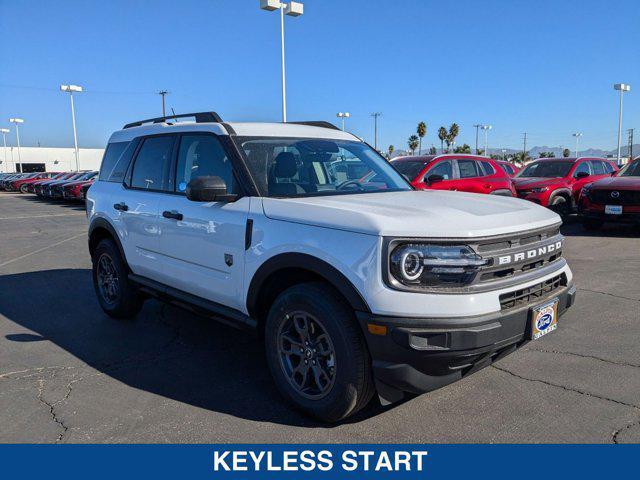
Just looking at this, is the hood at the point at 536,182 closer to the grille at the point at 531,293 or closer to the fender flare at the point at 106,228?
the grille at the point at 531,293

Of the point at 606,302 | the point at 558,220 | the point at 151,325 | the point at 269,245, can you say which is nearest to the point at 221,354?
the point at 151,325

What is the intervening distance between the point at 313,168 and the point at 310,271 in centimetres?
119

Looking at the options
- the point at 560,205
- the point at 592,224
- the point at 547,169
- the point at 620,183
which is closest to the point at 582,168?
the point at 547,169

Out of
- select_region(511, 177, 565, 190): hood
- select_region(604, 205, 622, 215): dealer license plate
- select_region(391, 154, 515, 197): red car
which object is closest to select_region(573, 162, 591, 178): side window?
select_region(511, 177, 565, 190): hood

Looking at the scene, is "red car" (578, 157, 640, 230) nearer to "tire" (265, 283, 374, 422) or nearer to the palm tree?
"tire" (265, 283, 374, 422)

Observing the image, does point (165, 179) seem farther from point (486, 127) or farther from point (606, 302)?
point (486, 127)

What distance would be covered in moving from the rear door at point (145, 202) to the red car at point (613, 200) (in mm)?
9497

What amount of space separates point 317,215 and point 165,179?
1981 mm

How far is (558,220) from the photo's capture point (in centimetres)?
A: 371

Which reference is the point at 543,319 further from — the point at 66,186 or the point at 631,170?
the point at 66,186

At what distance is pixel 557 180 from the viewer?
42.7 ft

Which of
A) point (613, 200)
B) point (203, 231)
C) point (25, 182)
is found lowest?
point (613, 200)

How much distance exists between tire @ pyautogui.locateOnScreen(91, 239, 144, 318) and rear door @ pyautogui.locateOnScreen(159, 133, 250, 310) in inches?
37.6
